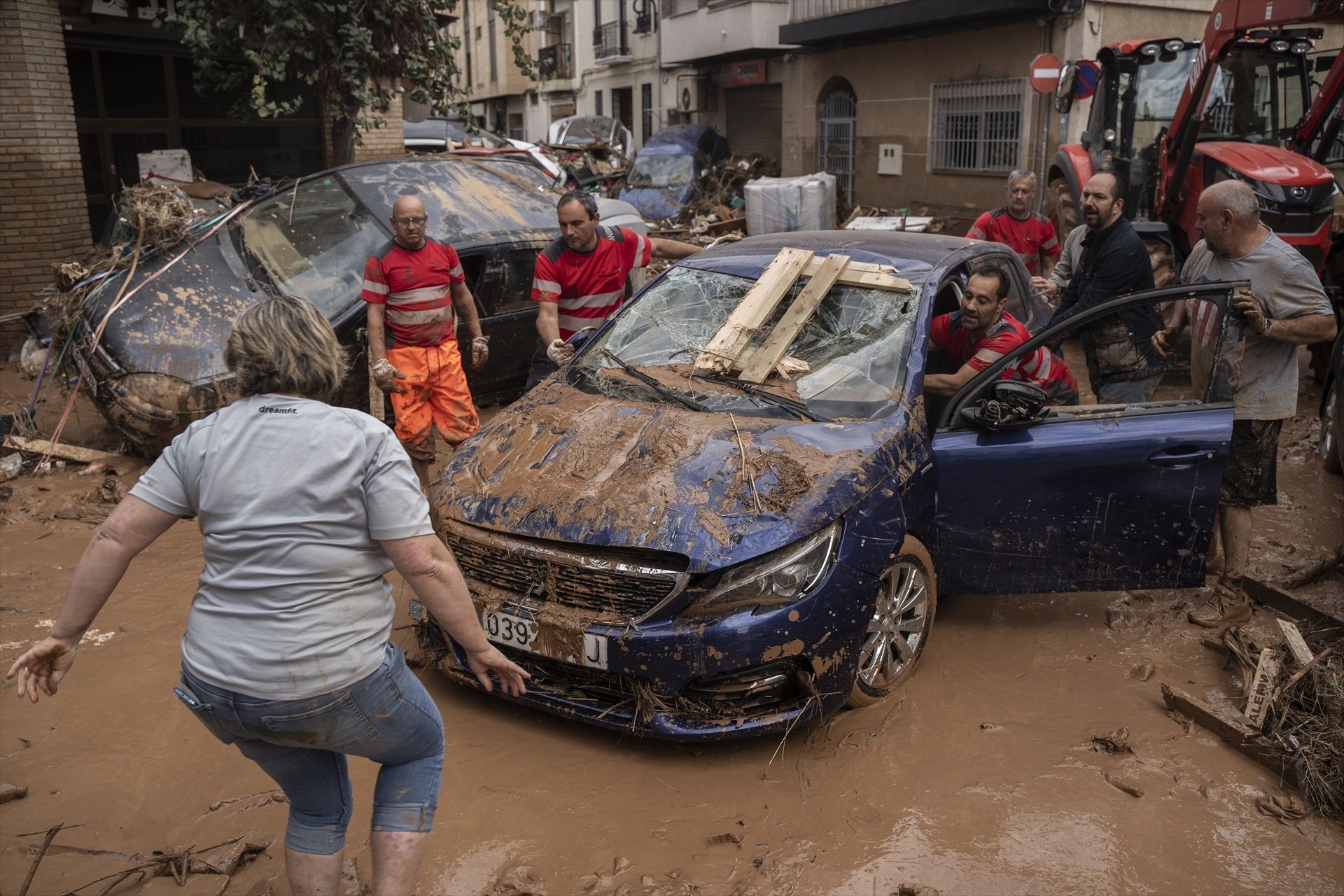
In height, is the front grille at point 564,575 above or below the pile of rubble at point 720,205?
below

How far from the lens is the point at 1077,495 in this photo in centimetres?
409

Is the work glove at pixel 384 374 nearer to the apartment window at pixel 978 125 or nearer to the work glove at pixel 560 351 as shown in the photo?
the work glove at pixel 560 351

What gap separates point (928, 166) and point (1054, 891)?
1751 centimetres

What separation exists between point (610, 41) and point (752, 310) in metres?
30.0

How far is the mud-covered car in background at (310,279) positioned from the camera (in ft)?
20.8

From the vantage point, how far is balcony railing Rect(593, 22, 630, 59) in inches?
1204

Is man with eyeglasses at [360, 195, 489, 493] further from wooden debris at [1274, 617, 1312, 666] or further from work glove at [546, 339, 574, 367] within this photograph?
wooden debris at [1274, 617, 1312, 666]

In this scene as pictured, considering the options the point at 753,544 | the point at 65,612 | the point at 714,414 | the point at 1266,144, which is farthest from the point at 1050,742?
the point at 1266,144

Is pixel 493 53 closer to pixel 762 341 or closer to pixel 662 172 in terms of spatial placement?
pixel 662 172

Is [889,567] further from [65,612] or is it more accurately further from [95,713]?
[95,713]

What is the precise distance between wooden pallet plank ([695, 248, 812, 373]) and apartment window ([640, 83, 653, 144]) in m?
26.5

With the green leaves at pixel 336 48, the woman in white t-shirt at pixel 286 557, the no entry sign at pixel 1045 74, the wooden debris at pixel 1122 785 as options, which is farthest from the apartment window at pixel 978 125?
the woman in white t-shirt at pixel 286 557

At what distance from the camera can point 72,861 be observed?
3.03m

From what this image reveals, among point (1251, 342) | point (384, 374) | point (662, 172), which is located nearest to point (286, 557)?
point (384, 374)
